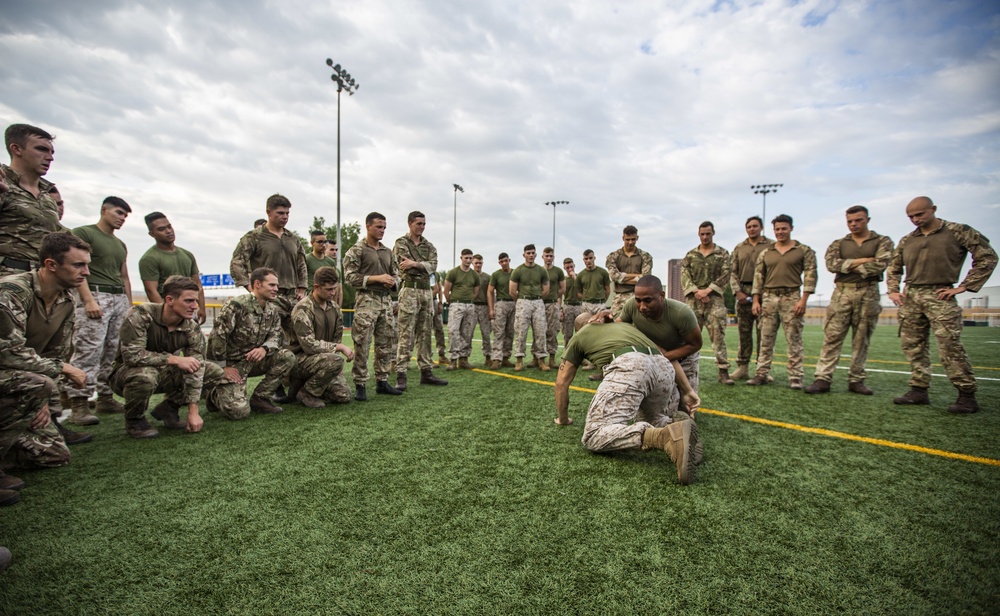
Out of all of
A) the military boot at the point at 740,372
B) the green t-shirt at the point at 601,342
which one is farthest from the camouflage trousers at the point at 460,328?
the green t-shirt at the point at 601,342

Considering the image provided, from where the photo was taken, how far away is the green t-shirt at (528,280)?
26.5ft

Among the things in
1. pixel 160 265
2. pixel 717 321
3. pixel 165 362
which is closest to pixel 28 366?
pixel 165 362

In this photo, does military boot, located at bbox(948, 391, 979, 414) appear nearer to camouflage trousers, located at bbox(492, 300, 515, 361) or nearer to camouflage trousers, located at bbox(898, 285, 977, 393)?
camouflage trousers, located at bbox(898, 285, 977, 393)

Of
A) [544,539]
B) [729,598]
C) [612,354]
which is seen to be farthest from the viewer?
[612,354]

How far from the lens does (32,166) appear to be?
3.54 m

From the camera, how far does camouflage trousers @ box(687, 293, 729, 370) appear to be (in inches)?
239

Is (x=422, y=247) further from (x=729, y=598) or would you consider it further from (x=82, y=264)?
(x=729, y=598)

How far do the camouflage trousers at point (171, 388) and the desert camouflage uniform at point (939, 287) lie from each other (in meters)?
6.79

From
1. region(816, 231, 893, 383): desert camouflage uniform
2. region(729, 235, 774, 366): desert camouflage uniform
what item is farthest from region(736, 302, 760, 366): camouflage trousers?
region(816, 231, 893, 383): desert camouflage uniform

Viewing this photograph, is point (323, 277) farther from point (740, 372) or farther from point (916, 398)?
point (916, 398)

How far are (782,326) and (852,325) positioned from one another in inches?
28.2

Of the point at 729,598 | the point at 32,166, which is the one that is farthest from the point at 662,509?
the point at 32,166

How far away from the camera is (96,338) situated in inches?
175

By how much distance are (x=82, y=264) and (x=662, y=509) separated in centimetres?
397
